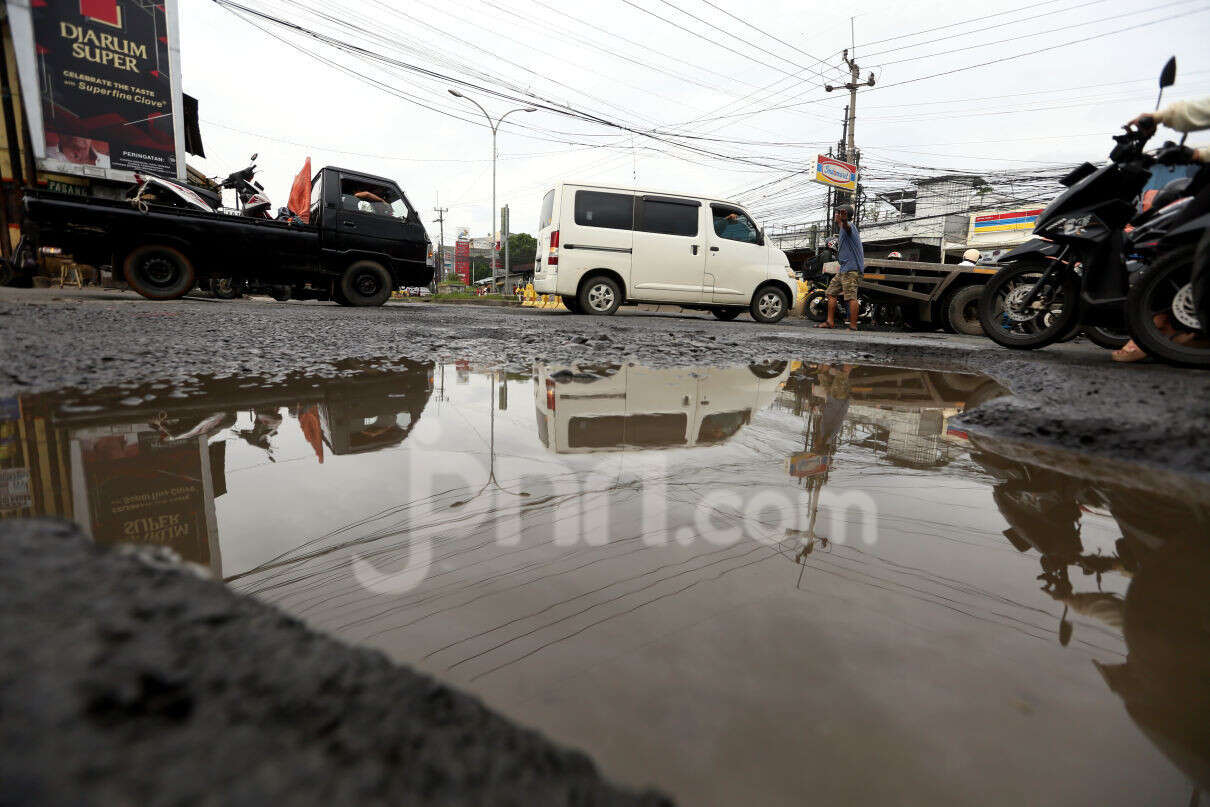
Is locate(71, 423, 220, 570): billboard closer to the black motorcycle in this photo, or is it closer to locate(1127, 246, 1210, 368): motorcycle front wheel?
the black motorcycle

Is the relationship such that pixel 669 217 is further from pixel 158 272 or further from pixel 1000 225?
pixel 1000 225

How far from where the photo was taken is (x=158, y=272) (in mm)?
7535

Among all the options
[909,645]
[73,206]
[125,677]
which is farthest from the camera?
[73,206]

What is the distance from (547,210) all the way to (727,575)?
8.76m

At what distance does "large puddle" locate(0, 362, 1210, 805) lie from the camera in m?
0.67

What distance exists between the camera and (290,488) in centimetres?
141

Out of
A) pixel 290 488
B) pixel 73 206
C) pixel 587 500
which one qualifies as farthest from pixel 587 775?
pixel 73 206

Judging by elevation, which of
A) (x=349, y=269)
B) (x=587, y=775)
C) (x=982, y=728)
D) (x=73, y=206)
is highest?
(x=73, y=206)

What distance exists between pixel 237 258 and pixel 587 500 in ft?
26.6

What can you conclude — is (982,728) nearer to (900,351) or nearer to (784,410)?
(784,410)

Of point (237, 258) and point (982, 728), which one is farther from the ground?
point (237, 258)

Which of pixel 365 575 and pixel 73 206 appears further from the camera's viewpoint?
pixel 73 206

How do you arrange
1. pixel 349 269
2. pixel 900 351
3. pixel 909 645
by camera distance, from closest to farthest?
pixel 909 645
pixel 900 351
pixel 349 269

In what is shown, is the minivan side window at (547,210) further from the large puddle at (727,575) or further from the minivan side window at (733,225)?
the large puddle at (727,575)
